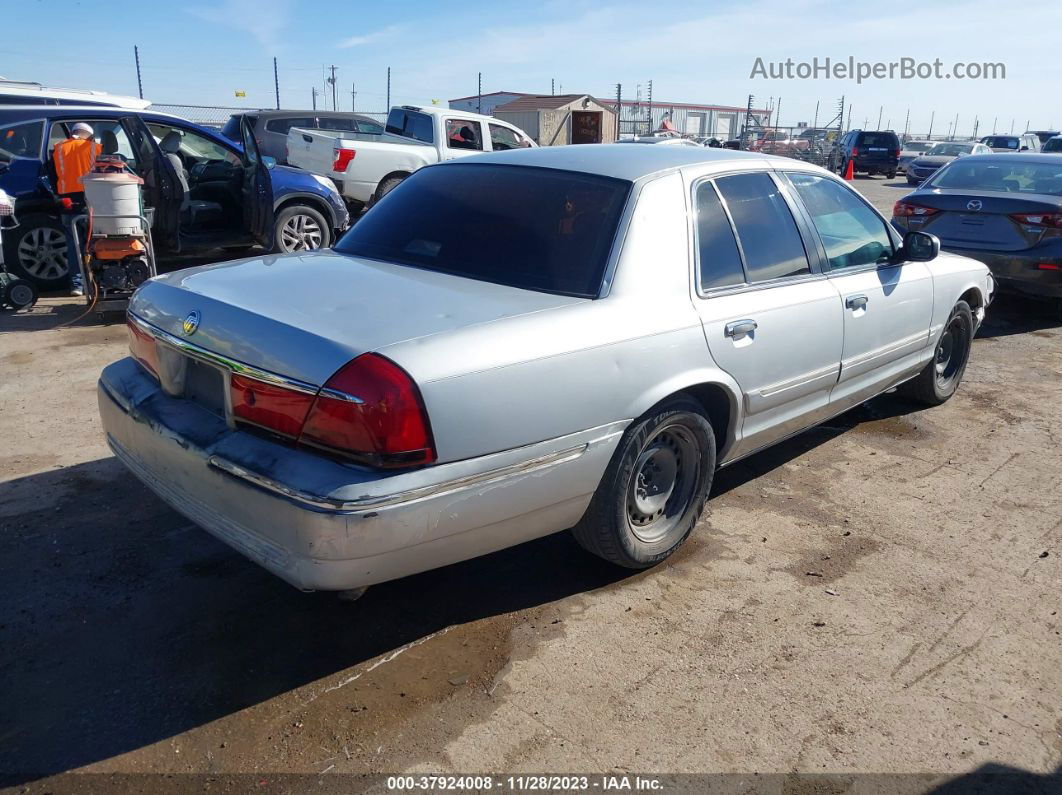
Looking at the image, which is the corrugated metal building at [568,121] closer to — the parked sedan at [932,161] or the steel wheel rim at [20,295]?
the parked sedan at [932,161]

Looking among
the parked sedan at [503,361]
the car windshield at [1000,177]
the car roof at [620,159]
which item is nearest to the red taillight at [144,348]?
the parked sedan at [503,361]

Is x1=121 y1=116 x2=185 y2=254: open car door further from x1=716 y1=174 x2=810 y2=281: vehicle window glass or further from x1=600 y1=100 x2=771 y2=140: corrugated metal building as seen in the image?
x1=600 y1=100 x2=771 y2=140: corrugated metal building

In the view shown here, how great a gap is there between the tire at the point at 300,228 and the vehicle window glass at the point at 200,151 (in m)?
0.72

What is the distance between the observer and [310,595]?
3.29 meters

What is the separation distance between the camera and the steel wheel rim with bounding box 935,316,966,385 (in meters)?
5.75

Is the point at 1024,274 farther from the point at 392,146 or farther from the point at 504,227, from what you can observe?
the point at 392,146

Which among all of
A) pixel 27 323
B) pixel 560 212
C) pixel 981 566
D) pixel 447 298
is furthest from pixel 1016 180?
pixel 27 323

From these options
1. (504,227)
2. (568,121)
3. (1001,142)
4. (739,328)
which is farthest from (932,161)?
(504,227)

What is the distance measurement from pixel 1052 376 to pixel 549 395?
5.61 m

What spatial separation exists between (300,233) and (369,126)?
5831 mm

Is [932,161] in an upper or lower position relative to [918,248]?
upper

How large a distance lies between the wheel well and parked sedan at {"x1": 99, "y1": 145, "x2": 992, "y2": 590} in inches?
0.4

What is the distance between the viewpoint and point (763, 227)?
12.8ft

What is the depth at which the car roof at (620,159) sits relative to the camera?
3551 mm
